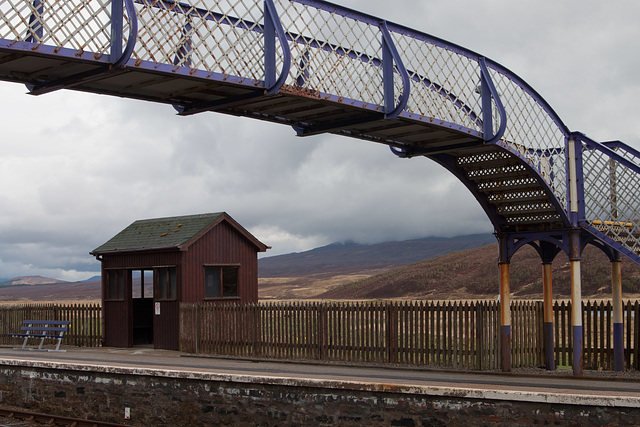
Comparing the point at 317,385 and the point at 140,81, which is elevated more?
the point at 140,81

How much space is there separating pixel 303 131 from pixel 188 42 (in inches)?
135

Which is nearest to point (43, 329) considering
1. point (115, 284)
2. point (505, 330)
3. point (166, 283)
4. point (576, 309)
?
point (115, 284)

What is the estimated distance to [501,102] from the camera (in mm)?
14656

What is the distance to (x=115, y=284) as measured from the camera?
74.1 feet

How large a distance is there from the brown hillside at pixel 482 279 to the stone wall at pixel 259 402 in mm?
45736

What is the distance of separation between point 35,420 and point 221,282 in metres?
7.87

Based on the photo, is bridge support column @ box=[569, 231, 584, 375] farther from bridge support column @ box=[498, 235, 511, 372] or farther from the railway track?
the railway track

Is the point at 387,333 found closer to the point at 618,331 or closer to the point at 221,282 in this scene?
the point at 618,331

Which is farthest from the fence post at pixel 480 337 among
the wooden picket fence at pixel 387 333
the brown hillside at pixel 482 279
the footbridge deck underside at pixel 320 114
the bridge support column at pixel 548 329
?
the brown hillside at pixel 482 279

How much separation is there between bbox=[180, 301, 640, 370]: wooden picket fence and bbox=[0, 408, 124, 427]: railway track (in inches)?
231

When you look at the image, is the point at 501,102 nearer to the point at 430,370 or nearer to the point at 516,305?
the point at 516,305

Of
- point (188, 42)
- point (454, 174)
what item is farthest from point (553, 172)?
point (188, 42)

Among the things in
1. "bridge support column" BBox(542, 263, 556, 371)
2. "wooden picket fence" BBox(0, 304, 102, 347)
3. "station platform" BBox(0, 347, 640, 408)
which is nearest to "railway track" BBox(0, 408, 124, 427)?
"station platform" BBox(0, 347, 640, 408)

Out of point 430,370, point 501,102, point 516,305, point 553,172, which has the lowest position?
point 430,370
